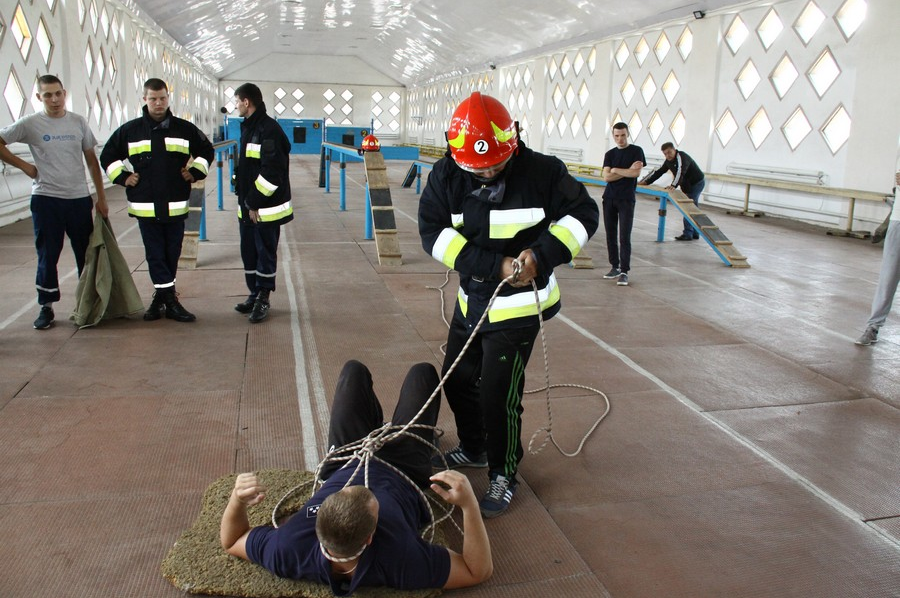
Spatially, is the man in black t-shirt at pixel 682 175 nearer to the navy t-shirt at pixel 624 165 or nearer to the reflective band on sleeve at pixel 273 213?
the navy t-shirt at pixel 624 165

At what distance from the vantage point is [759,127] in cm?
1488

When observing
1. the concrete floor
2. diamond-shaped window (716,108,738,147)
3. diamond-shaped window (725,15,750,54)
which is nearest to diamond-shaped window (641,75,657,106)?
diamond-shaped window (716,108,738,147)

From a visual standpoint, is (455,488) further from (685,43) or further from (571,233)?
(685,43)

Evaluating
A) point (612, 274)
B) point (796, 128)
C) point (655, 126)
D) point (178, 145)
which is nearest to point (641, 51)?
point (655, 126)

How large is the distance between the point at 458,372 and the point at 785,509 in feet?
5.24

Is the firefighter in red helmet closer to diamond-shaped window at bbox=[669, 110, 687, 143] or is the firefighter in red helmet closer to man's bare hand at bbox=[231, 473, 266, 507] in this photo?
man's bare hand at bbox=[231, 473, 266, 507]

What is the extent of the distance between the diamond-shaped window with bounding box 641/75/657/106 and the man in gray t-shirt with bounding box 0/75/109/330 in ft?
51.1

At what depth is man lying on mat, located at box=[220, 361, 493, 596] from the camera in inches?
81.7

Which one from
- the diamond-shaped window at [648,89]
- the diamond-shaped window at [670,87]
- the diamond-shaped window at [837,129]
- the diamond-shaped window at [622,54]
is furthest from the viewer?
the diamond-shaped window at [622,54]

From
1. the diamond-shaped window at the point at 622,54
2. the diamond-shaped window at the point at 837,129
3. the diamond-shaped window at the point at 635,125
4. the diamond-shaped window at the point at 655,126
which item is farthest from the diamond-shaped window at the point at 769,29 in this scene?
the diamond-shaped window at the point at 622,54

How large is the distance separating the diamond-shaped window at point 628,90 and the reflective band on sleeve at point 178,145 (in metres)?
15.6

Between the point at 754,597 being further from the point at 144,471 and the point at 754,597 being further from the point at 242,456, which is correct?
the point at 144,471

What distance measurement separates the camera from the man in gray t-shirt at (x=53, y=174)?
17.3ft

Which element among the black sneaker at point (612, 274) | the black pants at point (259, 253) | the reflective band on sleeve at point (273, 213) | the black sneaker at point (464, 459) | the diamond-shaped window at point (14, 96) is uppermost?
the diamond-shaped window at point (14, 96)
